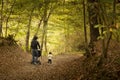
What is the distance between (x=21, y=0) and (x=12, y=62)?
7185mm

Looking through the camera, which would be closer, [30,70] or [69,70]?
[69,70]

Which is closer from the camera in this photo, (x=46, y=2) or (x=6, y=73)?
(x=6, y=73)

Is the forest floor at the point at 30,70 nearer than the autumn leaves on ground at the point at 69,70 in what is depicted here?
No

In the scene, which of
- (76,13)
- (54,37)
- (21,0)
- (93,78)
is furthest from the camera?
(54,37)

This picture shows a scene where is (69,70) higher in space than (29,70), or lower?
higher

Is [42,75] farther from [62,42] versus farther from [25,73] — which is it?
[62,42]

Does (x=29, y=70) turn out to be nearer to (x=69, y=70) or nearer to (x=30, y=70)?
(x=30, y=70)

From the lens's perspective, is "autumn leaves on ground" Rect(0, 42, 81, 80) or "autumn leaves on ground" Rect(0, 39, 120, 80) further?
"autumn leaves on ground" Rect(0, 42, 81, 80)

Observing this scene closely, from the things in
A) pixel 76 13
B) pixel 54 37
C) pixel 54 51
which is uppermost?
pixel 76 13

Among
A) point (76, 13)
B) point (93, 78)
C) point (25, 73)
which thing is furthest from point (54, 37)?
point (93, 78)

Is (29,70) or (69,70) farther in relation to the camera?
(29,70)

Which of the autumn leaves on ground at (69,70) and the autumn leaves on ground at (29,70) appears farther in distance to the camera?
the autumn leaves on ground at (29,70)

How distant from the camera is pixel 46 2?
2198 centimetres

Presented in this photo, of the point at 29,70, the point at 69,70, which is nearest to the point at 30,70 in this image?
the point at 29,70
